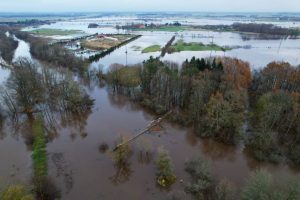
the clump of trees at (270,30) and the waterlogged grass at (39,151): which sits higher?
the clump of trees at (270,30)

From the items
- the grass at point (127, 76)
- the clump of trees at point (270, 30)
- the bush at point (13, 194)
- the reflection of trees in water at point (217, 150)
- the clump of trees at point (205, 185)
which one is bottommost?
the reflection of trees in water at point (217, 150)

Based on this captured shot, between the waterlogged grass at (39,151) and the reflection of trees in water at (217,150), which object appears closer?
the waterlogged grass at (39,151)

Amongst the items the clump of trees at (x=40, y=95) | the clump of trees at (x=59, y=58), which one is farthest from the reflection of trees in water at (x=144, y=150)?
the clump of trees at (x=59, y=58)

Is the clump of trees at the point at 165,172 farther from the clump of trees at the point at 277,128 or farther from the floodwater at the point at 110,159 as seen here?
the clump of trees at the point at 277,128

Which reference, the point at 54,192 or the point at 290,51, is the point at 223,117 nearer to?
the point at 54,192

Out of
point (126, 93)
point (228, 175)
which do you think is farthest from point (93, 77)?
point (228, 175)

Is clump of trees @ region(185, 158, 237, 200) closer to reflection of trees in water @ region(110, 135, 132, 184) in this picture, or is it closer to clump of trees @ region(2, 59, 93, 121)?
reflection of trees in water @ region(110, 135, 132, 184)

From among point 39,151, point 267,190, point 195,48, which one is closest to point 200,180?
point 267,190
